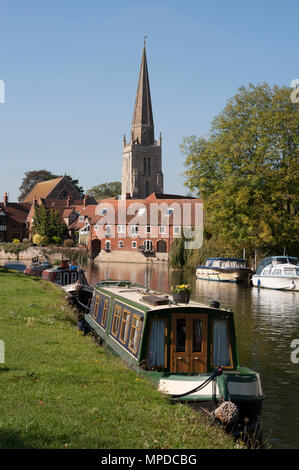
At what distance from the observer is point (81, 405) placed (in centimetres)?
845

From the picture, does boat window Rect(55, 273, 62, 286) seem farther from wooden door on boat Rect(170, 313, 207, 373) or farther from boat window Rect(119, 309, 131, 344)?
wooden door on boat Rect(170, 313, 207, 373)

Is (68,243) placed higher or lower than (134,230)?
lower

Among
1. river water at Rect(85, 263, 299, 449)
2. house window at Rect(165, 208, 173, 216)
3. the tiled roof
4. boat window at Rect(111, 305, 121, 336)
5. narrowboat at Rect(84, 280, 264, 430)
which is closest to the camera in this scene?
narrowboat at Rect(84, 280, 264, 430)

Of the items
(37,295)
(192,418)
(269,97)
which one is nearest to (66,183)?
(269,97)

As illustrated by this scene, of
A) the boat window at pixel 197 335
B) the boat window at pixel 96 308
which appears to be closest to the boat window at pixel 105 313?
the boat window at pixel 96 308

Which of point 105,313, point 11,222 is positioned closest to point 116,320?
point 105,313

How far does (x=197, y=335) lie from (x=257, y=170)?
3024cm

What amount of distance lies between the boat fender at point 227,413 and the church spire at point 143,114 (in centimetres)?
11895

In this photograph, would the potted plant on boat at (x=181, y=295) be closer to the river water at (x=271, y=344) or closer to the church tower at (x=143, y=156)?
the river water at (x=271, y=344)

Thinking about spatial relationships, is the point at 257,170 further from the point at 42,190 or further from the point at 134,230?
the point at 42,190

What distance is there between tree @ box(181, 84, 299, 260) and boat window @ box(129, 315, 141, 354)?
91.6 ft

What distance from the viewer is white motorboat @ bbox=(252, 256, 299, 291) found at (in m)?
36.4

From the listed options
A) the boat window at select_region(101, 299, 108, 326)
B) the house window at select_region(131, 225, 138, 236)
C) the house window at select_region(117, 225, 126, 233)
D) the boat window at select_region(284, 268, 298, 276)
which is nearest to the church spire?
the house window at select_region(117, 225, 126, 233)

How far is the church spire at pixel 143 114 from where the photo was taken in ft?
400
